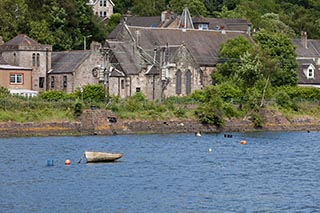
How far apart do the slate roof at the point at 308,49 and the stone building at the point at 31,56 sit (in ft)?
162

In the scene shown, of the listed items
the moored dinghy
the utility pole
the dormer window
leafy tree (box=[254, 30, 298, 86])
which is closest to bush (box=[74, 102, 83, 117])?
the utility pole

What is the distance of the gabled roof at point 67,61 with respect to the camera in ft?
393

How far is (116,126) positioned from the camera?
103 metres

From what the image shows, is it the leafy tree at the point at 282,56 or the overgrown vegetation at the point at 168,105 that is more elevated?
the leafy tree at the point at 282,56

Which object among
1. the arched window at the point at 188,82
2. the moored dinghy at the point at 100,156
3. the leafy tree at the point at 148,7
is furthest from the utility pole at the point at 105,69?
the leafy tree at the point at 148,7

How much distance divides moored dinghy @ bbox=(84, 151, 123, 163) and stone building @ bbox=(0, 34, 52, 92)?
42.8 metres

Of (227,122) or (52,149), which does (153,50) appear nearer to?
(227,122)

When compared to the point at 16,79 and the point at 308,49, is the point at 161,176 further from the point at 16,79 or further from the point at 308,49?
the point at 308,49

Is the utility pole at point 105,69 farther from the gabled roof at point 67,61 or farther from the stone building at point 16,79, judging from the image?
the stone building at point 16,79

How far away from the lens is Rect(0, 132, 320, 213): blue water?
193 ft

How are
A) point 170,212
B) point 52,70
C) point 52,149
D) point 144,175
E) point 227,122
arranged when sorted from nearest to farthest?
point 170,212, point 144,175, point 52,149, point 227,122, point 52,70

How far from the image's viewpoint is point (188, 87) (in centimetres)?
12875

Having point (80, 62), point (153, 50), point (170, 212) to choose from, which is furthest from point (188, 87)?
point (170, 212)

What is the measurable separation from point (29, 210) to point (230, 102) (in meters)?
63.1
